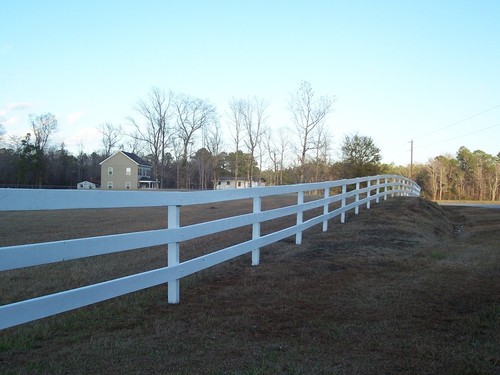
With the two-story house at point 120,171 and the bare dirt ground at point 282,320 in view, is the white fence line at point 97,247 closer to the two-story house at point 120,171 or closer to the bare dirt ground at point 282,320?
the bare dirt ground at point 282,320

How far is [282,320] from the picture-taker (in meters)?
4.39

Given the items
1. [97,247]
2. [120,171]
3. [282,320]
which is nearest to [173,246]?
[97,247]

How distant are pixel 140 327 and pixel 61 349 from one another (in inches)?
29.9

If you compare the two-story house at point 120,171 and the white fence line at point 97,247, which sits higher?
the two-story house at point 120,171

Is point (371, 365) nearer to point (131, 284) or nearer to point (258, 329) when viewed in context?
point (258, 329)

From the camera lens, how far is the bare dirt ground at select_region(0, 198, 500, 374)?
334 centimetres

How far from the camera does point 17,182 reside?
233 feet

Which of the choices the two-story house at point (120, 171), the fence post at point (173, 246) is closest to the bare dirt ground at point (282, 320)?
the fence post at point (173, 246)

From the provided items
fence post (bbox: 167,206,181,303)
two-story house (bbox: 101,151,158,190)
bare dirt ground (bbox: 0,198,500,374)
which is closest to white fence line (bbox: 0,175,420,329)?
fence post (bbox: 167,206,181,303)

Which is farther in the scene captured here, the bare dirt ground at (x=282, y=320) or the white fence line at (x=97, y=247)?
the bare dirt ground at (x=282, y=320)

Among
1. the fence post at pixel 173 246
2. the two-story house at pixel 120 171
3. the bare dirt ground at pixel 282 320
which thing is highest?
the two-story house at pixel 120 171

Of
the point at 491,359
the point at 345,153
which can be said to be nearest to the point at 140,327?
the point at 491,359

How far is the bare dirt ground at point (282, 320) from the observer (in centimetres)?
334

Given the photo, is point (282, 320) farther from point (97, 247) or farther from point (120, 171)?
point (120, 171)
